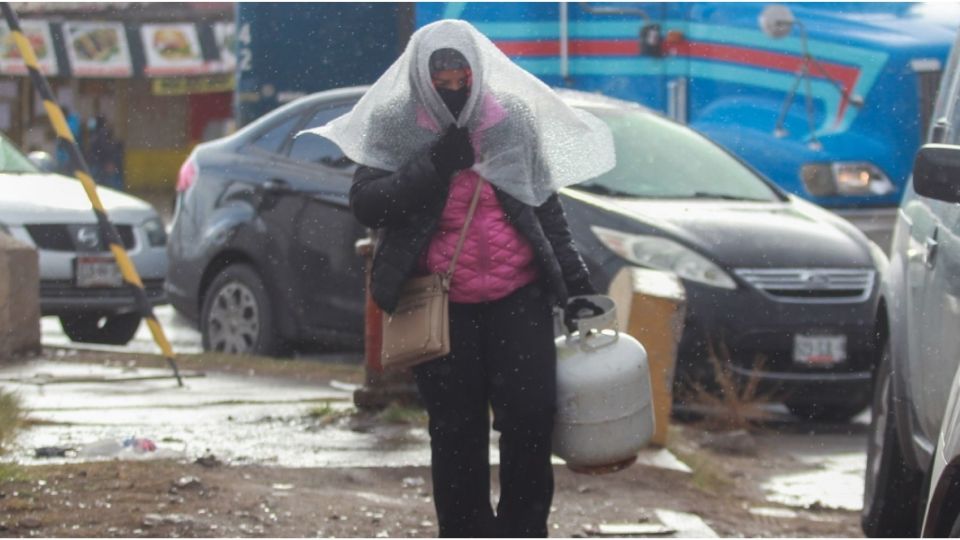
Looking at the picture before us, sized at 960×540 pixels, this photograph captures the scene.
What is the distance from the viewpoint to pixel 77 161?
352 inches

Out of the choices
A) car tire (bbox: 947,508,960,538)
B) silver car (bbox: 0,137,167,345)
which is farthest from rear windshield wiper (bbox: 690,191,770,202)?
car tire (bbox: 947,508,960,538)

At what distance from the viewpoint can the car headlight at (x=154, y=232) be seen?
11820 mm

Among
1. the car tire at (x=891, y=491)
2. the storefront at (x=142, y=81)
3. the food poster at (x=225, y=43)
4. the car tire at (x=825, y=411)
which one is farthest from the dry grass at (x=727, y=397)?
the food poster at (x=225, y=43)

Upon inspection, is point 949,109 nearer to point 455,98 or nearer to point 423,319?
point 455,98

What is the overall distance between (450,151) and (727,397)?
3704mm

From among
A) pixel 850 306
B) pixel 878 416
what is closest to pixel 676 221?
pixel 850 306

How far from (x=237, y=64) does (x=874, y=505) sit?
8.76m

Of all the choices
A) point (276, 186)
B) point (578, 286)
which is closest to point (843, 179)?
point (276, 186)

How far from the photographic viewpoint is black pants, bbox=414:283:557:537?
5.09 m

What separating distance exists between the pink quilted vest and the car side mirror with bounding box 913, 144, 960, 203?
116cm

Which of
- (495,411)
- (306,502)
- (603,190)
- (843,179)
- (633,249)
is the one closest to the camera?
(495,411)

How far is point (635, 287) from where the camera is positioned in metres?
7.40

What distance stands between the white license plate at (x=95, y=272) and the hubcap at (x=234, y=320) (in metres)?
0.88

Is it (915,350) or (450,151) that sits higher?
(450,151)
